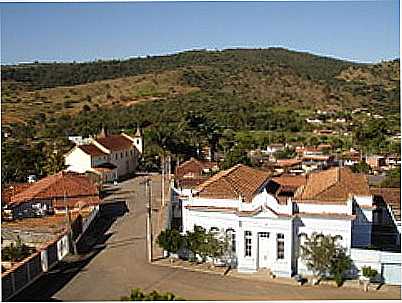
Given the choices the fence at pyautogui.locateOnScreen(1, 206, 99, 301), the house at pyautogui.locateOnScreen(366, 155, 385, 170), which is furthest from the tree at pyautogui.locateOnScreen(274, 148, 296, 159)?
the fence at pyautogui.locateOnScreen(1, 206, 99, 301)

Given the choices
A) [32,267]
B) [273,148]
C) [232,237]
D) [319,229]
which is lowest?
[32,267]

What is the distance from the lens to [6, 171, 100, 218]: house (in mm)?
12203

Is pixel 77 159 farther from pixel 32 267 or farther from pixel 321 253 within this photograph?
pixel 321 253

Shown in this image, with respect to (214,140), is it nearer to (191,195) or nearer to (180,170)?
(180,170)

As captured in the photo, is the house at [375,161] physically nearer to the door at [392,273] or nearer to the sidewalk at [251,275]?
the door at [392,273]

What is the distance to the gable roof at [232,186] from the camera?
9.37 metres

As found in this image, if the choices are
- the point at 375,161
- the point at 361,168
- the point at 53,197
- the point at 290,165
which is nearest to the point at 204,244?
the point at 53,197

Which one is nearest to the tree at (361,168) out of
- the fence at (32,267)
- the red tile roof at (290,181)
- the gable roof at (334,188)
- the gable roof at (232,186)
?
the red tile roof at (290,181)

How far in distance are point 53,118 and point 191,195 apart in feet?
69.3

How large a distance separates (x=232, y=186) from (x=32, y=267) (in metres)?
3.35

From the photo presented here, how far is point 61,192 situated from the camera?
12633 millimetres

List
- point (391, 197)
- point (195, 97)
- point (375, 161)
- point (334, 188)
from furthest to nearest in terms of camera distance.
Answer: point (195, 97), point (375, 161), point (391, 197), point (334, 188)

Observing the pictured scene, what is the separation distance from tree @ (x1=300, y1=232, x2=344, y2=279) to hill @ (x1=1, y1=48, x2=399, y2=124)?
21.3 meters

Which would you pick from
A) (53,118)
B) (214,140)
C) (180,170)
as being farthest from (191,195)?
(53,118)
